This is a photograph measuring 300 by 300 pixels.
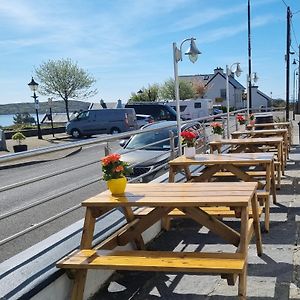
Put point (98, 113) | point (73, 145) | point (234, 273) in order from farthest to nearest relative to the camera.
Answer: point (98, 113) → point (73, 145) → point (234, 273)

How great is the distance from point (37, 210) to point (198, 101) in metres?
30.3

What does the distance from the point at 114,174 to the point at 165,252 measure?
809 millimetres

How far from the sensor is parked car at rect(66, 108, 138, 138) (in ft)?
82.6

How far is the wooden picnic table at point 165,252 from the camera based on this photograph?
2.71m

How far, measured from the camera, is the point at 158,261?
9.22ft

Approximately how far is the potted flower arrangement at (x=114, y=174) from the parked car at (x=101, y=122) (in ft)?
69.2

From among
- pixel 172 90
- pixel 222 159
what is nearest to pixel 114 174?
pixel 222 159

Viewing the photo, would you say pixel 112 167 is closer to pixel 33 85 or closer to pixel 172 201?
pixel 172 201

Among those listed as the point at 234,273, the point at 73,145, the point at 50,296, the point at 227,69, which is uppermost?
the point at 227,69

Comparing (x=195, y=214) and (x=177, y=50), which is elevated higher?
(x=177, y=50)

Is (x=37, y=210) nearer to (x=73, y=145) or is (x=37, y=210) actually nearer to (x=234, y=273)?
(x=73, y=145)

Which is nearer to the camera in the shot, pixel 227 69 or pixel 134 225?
pixel 134 225

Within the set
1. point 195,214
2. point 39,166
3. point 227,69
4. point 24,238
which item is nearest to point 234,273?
point 195,214

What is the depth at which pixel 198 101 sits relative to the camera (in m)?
36.5
